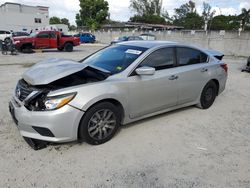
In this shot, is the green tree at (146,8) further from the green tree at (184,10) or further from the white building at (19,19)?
the white building at (19,19)

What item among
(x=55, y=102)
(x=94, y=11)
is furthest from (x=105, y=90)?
(x=94, y=11)

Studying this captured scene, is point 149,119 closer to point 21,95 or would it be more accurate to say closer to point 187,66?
point 187,66

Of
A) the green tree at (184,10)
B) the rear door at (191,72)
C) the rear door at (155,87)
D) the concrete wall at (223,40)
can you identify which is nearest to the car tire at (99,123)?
the rear door at (155,87)

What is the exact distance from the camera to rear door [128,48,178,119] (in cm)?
353

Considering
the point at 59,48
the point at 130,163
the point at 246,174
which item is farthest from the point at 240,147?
the point at 59,48

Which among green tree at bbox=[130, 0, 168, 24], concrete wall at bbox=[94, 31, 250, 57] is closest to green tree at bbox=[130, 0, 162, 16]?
green tree at bbox=[130, 0, 168, 24]

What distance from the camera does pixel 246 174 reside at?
2797mm

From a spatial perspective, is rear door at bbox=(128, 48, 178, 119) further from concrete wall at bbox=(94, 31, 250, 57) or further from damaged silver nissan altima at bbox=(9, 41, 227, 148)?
concrete wall at bbox=(94, 31, 250, 57)

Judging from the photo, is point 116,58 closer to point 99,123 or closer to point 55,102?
point 99,123

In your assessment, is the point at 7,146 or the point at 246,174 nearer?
the point at 246,174

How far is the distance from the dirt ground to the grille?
2.27 feet

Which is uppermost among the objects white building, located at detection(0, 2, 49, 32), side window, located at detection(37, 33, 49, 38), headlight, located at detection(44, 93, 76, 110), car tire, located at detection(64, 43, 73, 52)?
white building, located at detection(0, 2, 49, 32)

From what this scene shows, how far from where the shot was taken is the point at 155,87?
12.2ft

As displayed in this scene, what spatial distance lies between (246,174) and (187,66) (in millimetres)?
2138
